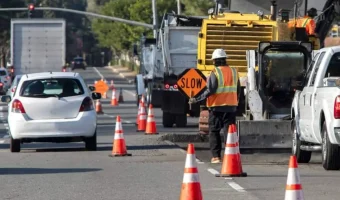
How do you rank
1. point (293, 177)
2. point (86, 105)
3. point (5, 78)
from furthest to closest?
1. point (5, 78)
2. point (86, 105)
3. point (293, 177)

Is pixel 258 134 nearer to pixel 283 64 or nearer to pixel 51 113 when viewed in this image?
pixel 283 64

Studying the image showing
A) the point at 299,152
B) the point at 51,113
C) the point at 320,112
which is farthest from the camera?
the point at 51,113

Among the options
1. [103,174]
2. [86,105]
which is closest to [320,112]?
[103,174]

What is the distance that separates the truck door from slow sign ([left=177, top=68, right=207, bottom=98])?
570 cm

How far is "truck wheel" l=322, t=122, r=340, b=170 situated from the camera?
16.2 meters

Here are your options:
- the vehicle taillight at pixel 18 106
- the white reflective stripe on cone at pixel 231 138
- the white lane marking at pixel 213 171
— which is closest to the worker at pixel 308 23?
the vehicle taillight at pixel 18 106

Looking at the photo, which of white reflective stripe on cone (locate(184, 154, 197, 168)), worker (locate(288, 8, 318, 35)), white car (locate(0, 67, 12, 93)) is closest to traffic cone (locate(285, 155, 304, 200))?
white reflective stripe on cone (locate(184, 154, 197, 168))

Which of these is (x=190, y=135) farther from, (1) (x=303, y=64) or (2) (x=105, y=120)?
(2) (x=105, y=120)

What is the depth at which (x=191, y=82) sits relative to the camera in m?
23.7

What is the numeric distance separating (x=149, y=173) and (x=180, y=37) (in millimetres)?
13349

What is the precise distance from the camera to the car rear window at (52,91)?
2147cm

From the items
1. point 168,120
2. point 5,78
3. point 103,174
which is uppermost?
point 103,174

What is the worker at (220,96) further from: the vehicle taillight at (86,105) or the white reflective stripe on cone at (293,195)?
the white reflective stripe on cone at (293,195)

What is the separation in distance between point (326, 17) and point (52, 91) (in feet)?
26.1
